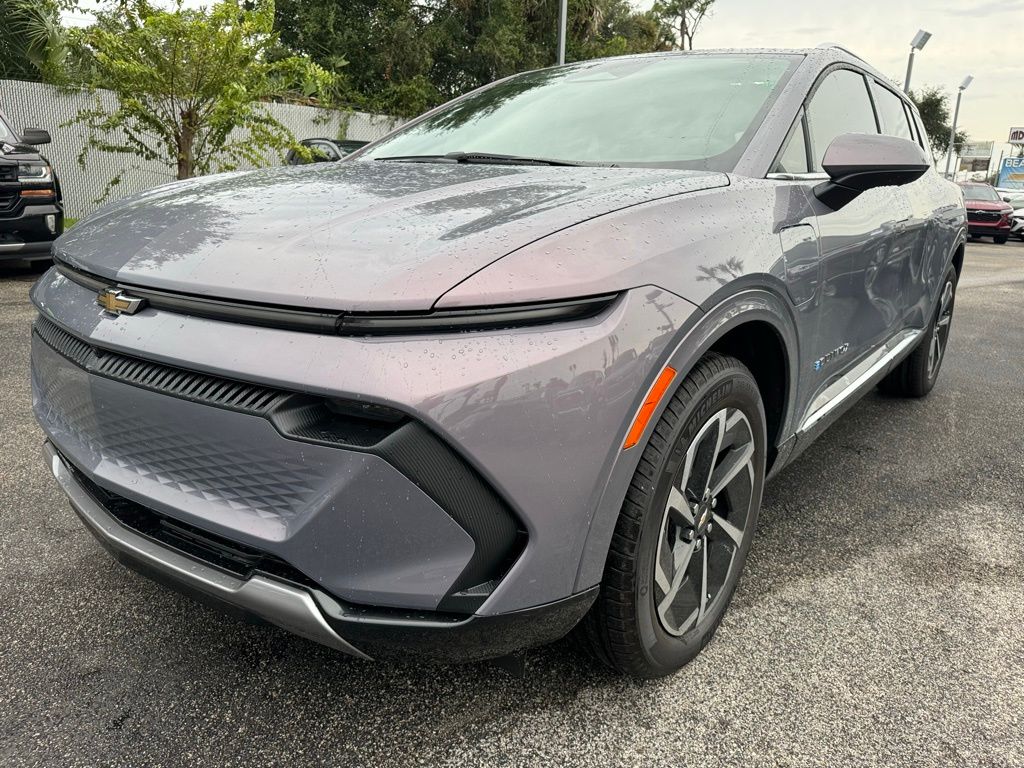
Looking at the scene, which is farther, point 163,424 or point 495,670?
point 495,670

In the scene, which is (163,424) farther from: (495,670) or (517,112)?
(517,112)

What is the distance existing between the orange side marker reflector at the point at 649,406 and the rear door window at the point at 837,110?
4.00ft

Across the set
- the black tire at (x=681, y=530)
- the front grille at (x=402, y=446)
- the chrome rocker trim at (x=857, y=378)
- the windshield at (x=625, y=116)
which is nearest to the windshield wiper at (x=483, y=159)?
the windshield at (x=625, y=116)

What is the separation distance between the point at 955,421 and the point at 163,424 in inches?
153

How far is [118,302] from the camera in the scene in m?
1.46

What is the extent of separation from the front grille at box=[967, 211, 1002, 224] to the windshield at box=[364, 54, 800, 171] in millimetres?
21244

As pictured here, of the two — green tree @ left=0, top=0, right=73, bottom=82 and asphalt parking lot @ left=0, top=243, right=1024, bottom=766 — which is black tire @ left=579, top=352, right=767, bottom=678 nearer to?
asphalt parking lot @ left=0, top=243, right=1024, bottom=766

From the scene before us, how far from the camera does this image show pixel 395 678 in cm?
176

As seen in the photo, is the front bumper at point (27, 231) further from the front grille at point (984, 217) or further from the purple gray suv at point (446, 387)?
the front grille at point (984, 217)

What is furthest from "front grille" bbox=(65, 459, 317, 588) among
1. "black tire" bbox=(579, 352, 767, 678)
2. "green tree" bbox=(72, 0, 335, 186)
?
"green tree" bbox=(72, 0, 335, 186)

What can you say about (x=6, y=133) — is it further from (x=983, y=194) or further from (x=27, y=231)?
(x=983, y=194)

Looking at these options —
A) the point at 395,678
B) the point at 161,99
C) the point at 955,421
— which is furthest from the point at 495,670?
the point at 161,99

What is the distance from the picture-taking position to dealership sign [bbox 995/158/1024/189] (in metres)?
38.9

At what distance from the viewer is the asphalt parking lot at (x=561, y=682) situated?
157 centimetres
